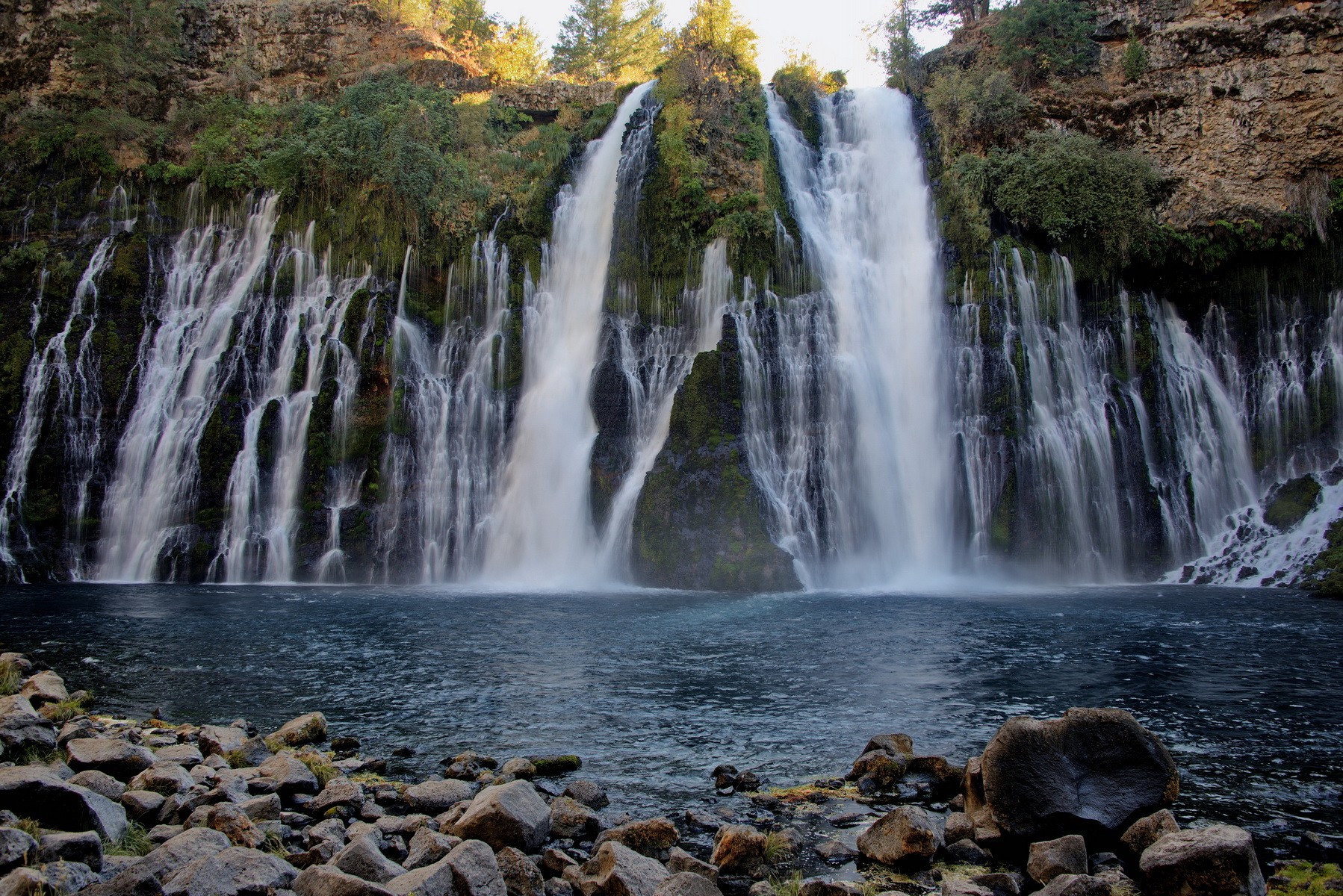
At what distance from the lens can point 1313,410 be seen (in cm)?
2292

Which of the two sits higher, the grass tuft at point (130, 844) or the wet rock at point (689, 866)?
the grass tuft at point (130, 844)

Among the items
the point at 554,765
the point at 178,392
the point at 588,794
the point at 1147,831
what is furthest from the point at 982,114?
the point at 588,794

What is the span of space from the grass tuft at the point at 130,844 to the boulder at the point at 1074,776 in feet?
15.4

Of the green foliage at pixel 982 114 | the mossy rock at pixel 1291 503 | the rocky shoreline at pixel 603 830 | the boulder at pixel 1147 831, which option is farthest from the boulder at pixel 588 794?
the green foliage at pixel 982 114

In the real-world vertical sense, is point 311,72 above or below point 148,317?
above

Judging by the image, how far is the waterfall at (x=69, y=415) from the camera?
22.4 metres

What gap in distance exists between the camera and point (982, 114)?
27.1 metres

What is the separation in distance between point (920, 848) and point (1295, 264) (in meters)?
26.6

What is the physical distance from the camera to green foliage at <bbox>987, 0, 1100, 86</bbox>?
93.2 feet

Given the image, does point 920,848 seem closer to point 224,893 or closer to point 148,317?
point 224,893

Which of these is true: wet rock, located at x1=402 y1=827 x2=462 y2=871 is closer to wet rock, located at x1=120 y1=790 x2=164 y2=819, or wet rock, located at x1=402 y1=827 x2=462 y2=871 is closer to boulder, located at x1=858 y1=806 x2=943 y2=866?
wet rock, located at x1=120 y1=790 x2=164 y2=819

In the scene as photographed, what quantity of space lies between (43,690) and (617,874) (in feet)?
23.4

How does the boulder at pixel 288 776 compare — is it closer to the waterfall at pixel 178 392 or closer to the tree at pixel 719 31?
the waterfall at pixel 178 392

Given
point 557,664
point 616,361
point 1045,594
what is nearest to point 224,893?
point 557,664
